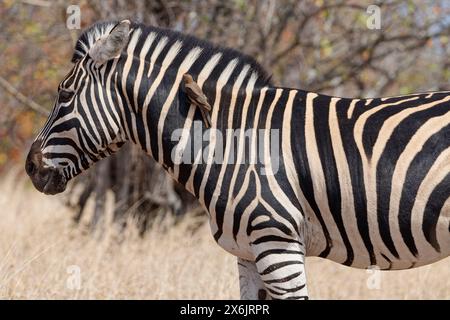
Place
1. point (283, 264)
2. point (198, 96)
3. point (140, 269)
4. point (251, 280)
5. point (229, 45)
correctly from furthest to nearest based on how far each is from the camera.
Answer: point (229, 45) < point (140, 269) < point (251, 280) < point (198, 96) < point (283, 264)

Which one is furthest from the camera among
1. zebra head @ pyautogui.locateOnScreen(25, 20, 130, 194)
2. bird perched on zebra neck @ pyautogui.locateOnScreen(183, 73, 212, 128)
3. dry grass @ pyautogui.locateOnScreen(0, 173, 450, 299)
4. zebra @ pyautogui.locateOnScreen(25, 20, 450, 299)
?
dry grass @ pyautogui.locateOnScreen(0, 173, 450, 299)

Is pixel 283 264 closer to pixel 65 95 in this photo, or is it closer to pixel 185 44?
pixel 185 44

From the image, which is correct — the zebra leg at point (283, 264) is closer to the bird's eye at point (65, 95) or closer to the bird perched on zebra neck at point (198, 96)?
the bird perched on zebra neck at point (198, 96)

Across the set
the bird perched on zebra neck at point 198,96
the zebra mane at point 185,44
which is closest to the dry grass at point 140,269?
the zebra mane at point 185,44

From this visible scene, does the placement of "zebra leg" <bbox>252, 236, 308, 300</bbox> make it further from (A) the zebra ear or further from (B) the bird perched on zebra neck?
(A) the zebra ear

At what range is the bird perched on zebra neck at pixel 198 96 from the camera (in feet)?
14.5

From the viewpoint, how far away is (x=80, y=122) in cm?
460

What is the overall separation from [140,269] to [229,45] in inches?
145

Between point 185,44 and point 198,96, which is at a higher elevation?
point 185,44

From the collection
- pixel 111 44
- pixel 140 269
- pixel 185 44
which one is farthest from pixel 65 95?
pixel 140 269

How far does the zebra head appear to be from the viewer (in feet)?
15.0

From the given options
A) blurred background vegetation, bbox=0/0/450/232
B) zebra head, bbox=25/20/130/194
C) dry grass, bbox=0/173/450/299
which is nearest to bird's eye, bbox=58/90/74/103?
zebra head, bbox=25/20/130/194

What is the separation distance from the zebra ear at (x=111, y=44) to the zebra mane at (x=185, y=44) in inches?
7.6
